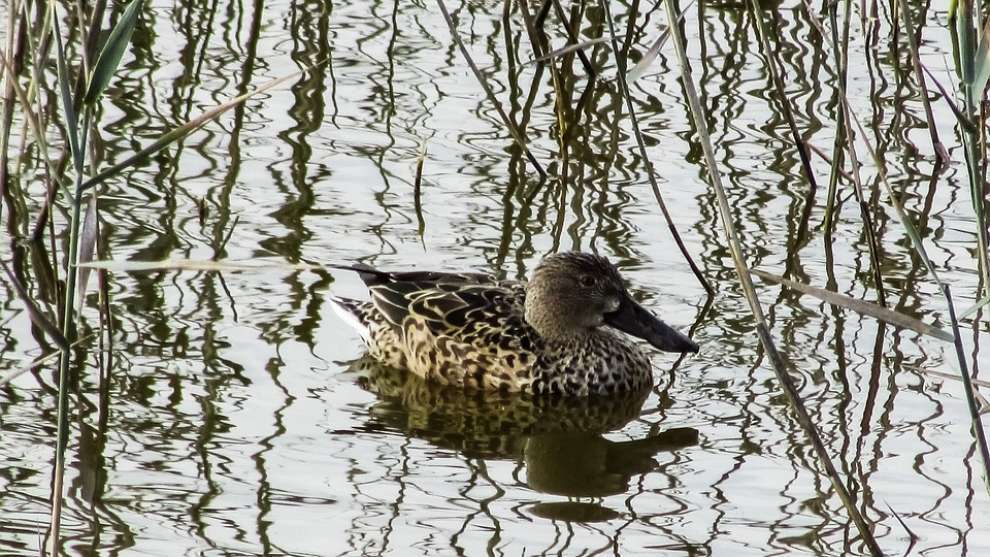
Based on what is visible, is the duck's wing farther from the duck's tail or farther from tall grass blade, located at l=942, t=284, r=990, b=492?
tall grass blade, located at l=942, t=284, r=990, b=492

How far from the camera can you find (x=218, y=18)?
1066 centimetres

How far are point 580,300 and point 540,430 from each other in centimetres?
74

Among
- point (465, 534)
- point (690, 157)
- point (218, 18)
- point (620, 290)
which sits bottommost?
point (465, 534)

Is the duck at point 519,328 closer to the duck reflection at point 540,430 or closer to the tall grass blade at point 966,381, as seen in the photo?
the duck reflection at point 540,430

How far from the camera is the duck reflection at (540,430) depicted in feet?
19.4

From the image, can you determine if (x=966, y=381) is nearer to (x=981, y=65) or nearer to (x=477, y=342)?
(x=981, y=65)

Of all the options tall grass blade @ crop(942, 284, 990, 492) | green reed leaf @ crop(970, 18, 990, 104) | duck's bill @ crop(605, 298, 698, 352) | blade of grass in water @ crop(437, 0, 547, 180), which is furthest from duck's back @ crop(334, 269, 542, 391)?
green reed leaf @ crop(970, 18, 990, 104)

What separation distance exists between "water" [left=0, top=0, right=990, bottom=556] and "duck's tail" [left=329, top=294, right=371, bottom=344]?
0.13 metres

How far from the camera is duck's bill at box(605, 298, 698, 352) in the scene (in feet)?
22.4

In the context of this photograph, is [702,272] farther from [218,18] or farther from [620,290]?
[218,18]

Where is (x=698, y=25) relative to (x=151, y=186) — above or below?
above

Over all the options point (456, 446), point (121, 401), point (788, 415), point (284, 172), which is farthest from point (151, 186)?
point (788, 415)

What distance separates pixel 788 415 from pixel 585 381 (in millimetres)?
937

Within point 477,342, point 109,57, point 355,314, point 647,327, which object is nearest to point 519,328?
point 477,342
